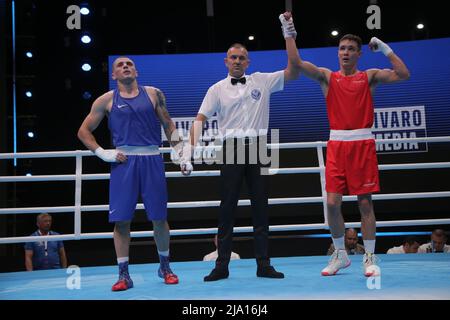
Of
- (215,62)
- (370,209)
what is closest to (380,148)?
(215,62)

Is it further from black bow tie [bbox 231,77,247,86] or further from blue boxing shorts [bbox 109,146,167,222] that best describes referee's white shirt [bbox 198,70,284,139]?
blue boxing shorts [bbox 109,146,167,222]

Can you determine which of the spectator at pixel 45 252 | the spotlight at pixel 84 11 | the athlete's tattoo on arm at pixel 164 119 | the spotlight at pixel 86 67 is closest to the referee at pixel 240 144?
the athlete's tattoo on arm at pixel 164 119

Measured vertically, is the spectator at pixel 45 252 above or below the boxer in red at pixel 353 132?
below

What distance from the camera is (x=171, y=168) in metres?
7.61

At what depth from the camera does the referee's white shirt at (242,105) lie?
13.5ft

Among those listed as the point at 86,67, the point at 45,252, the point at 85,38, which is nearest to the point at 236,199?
the point at 45,252

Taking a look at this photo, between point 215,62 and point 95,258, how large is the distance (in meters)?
2.94

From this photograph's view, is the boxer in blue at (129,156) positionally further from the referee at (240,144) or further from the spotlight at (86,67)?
the spotlight at (86,67)

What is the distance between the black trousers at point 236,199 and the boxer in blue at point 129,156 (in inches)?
16.5

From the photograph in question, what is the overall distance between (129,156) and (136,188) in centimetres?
22

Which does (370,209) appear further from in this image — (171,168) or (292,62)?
(171,168)

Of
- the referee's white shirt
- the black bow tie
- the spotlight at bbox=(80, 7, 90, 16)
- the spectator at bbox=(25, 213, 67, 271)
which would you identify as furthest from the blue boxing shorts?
Result: the spotlight at bbox=(80, 7, 90, 16)

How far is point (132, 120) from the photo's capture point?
3.92m

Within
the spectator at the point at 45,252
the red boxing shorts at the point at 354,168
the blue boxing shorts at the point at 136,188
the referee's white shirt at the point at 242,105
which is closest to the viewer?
the blue boxing shorts at the point at 136,188
